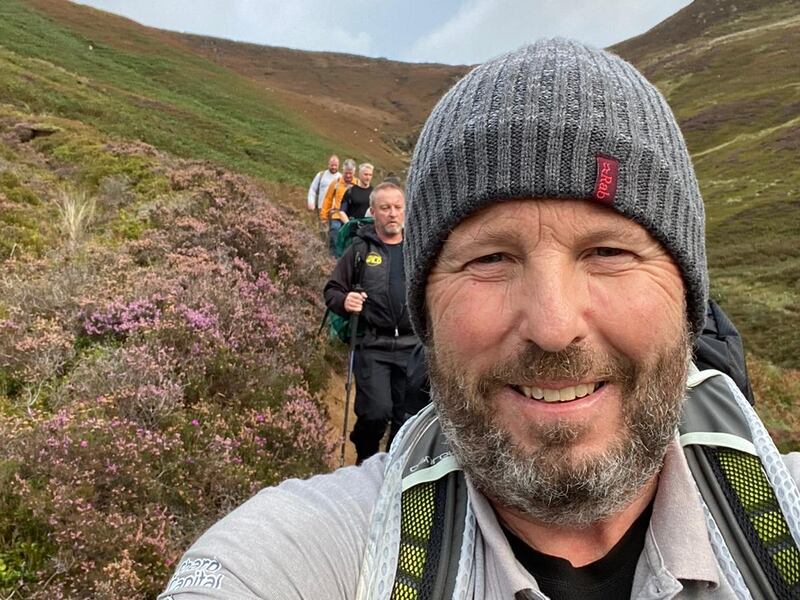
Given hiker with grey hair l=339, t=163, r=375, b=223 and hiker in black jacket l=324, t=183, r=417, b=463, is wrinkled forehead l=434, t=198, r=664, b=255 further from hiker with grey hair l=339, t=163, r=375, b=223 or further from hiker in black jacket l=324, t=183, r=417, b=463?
hiker with grey hair l=339, t=163, r=375, b=223

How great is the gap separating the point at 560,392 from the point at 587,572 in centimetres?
47

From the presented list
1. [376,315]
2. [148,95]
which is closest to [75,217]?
[376,315]

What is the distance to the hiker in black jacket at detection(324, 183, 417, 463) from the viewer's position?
17.4 feet

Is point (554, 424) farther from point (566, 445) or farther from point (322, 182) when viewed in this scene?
point (322, 182)

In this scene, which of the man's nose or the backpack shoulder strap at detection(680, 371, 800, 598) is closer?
the backpack shoulder strap at detection(680, 371, 800, 598)

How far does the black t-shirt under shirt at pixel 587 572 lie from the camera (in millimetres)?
1473

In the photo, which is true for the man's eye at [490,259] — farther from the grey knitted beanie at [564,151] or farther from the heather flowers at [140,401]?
the heather flowers at [140,401]

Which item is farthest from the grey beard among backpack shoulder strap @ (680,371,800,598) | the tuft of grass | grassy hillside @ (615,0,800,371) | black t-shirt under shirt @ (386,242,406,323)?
grassy hillside @ (615,0,800,371)

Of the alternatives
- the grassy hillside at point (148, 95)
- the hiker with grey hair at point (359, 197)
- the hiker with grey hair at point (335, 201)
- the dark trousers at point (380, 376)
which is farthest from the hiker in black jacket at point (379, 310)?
the grassy hillside at point (148, 95)

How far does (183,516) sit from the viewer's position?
382 centimetres

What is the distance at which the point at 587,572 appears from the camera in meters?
1.51

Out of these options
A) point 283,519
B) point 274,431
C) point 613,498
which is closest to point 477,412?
point 613,498

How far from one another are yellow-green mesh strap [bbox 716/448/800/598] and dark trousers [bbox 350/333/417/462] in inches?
151

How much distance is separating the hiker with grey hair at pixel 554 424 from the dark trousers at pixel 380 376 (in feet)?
11.8
